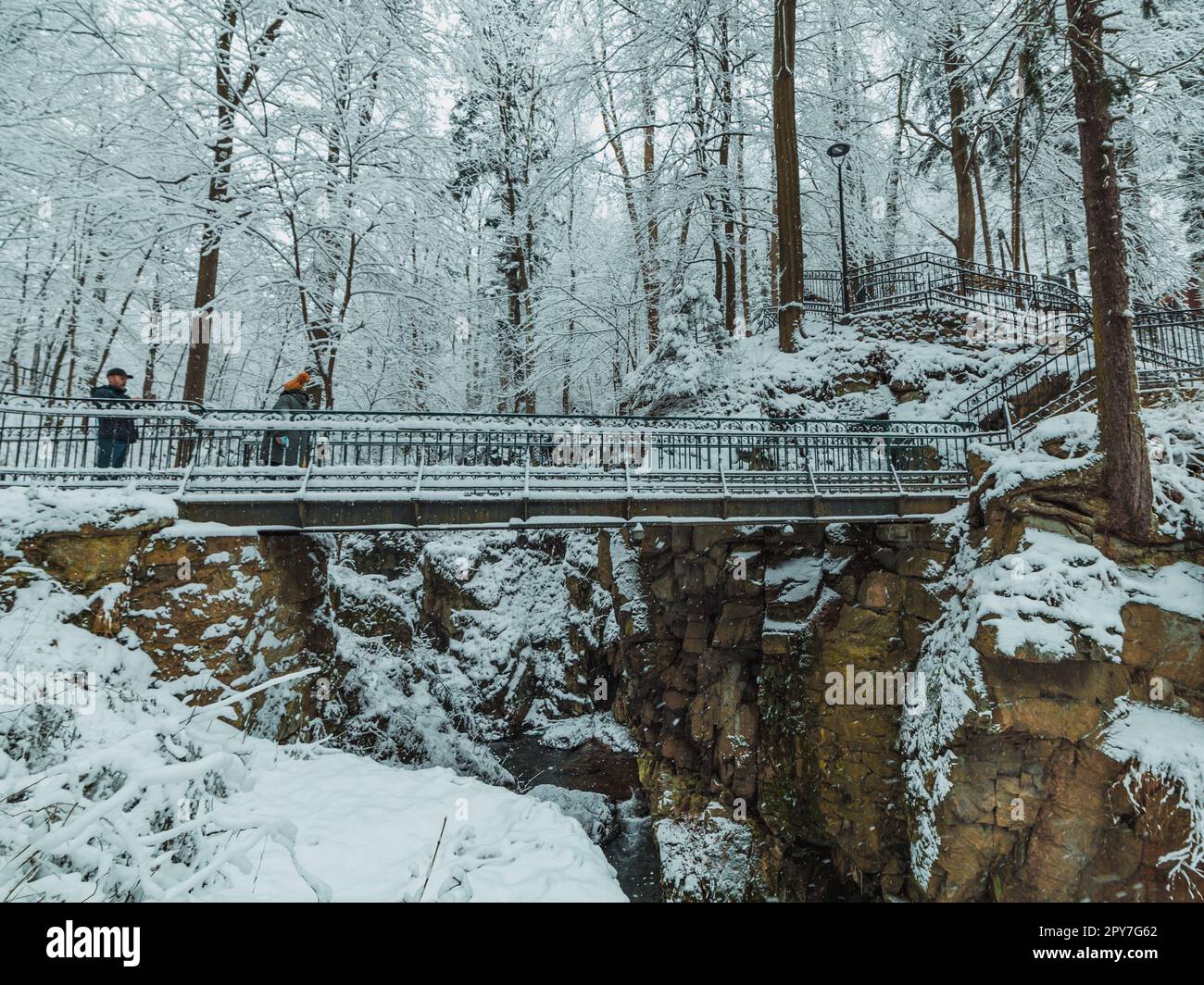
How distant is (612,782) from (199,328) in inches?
506

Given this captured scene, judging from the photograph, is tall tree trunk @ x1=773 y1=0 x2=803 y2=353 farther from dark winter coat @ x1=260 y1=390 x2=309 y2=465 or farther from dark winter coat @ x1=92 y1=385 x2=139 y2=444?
dark winter coat @ x1=92 y1=385 x2=139 y2=444

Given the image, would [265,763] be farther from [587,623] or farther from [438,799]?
[587,623]

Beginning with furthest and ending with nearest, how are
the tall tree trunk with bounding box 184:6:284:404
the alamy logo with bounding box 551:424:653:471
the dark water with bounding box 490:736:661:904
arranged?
the dark water with bounding box 490:736:661:904 → the alamy logo with bounding box 551:424:653:471 → the tall tree trunk with bounding box 184:6:284:404

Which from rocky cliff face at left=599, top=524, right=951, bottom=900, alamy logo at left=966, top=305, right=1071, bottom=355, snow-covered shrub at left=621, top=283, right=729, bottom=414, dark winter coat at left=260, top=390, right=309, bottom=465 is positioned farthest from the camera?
snow-covered shrub at left=621, top=283, right=729, bottom=414

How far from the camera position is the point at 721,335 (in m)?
15.8

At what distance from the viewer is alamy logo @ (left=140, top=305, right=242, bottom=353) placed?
9914 mm

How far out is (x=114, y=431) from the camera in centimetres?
782

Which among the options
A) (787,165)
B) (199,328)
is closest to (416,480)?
(199,328)
